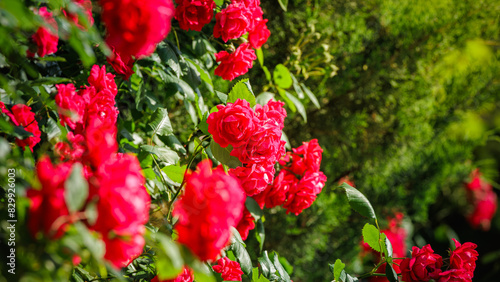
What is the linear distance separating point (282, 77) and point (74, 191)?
96 centimetres

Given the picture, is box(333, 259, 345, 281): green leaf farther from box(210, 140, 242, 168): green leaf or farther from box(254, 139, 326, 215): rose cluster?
box(210, 140, 242, 168): green leaf

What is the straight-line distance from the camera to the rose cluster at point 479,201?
10.6 feet

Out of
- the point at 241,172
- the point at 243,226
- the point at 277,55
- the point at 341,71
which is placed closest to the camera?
the point at 241,172

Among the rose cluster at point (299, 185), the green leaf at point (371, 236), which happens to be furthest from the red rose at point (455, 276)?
the rose cluster at point (299, 185)

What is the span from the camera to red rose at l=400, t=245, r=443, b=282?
75 centimetres

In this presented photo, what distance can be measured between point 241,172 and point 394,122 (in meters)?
1.40

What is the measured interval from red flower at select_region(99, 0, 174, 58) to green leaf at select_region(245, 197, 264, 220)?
59 centimetres

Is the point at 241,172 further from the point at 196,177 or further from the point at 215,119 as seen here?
the point at 196,177

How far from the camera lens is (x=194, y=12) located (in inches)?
35.4

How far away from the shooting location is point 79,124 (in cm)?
72

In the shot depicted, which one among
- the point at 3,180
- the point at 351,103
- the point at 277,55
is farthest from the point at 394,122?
the point at 3,180

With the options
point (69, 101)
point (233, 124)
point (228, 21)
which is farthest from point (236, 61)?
point (69, 101)

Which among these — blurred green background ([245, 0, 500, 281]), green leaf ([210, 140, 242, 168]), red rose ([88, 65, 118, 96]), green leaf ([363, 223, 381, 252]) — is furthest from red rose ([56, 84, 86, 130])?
blurred green background ([245, 0, 500, 281])

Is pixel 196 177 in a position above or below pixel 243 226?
above
